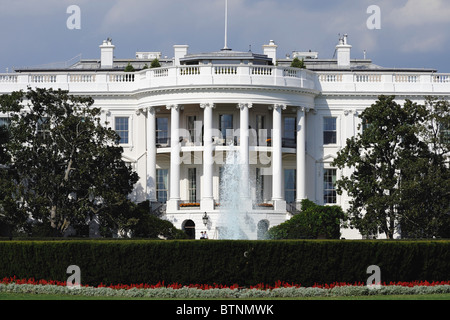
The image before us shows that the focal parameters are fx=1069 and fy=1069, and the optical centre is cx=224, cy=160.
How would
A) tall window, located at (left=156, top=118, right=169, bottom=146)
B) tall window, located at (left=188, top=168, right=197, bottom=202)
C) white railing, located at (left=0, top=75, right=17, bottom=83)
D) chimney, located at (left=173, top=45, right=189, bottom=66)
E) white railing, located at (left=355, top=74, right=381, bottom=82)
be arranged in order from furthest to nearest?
1. chimney, located at (left=173, top=45, right=189, bottom=66)
2. white railing, located at (left=355, top=74, right=381, bottom=82)
3. white railing, located at (left=0, top=75, right=17, bottom=83)
4. tall window, located at (left=156, top=118, right=169, bottom=146)
5. tall window, located at (left=188, top=168, right=197, bottom=202)

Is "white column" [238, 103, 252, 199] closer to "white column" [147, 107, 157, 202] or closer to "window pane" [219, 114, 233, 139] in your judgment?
"window pane" [219, 114, 233, 139]

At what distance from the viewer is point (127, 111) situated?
67.2 meters

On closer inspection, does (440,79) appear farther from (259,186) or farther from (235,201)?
(235,201)

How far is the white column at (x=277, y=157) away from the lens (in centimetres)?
6325

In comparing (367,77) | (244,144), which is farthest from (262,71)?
(367,77)

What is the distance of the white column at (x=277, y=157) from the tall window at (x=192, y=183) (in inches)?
218

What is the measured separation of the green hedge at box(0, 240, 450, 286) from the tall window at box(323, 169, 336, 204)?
2894cm

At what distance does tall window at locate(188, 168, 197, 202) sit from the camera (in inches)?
2608

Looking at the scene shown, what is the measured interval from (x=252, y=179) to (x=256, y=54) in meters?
7.63

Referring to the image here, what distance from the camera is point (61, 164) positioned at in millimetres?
56406

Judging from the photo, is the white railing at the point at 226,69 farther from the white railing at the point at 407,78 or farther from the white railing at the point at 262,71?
the white railing at the point at 407,78

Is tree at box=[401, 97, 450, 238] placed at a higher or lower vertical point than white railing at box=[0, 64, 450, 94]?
lower

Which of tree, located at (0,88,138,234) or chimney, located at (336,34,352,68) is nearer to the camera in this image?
tree, located at (0,88,138,234)

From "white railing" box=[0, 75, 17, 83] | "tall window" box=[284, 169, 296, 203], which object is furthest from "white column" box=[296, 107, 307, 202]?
"white railing" box=[0, 75, 17, 83]
